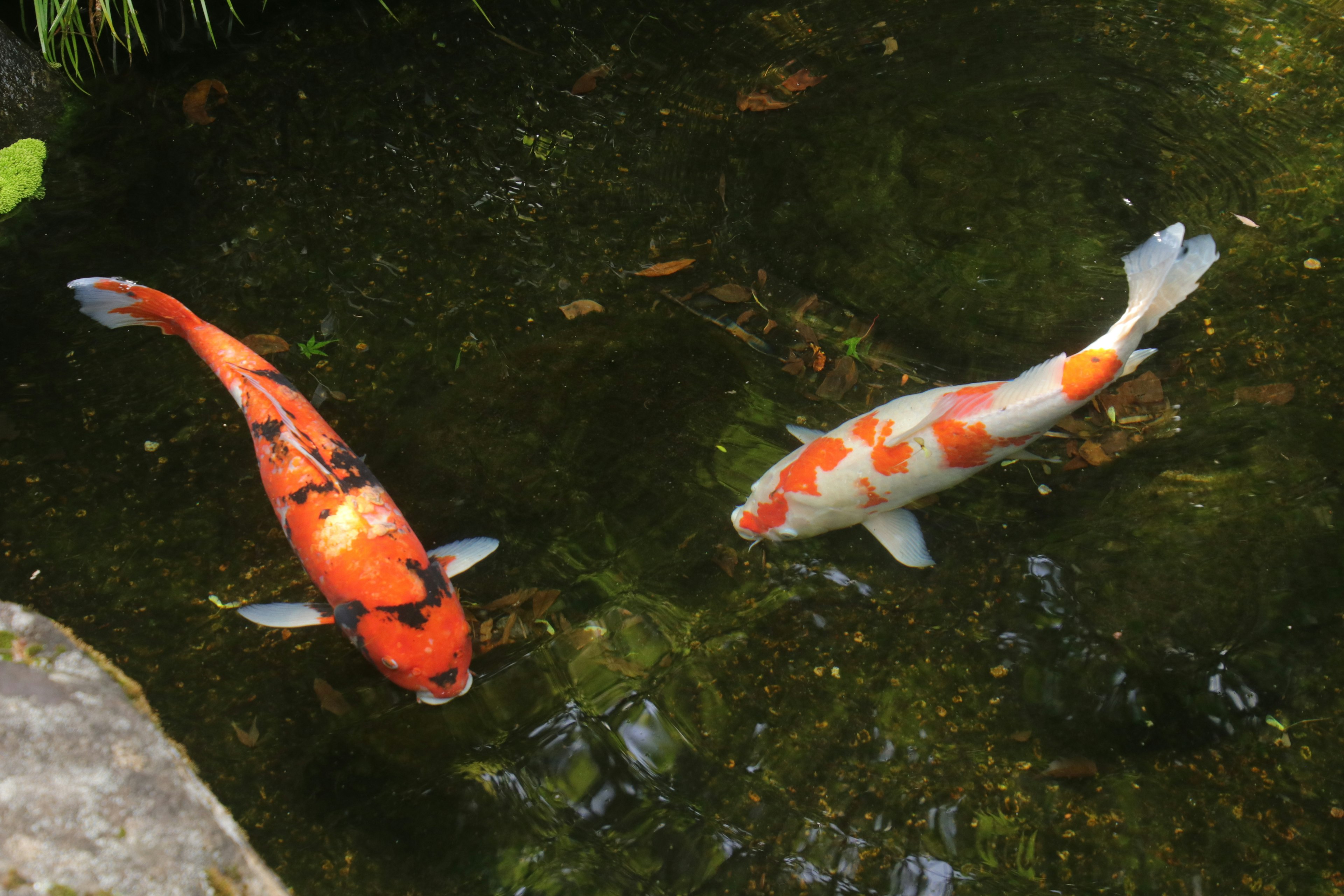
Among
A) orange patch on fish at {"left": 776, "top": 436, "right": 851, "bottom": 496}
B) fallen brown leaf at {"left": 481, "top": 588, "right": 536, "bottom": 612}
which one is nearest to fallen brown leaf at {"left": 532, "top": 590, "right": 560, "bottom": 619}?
fallen brown leaf at {"left": 481, "top": 588, "right": 536, "bottom": 612}

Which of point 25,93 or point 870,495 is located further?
point 25,93

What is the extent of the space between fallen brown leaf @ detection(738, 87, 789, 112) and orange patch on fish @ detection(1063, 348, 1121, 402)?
7.19 ft

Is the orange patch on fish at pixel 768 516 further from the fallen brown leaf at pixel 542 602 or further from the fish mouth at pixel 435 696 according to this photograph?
the fish mouth at pixel 435 696

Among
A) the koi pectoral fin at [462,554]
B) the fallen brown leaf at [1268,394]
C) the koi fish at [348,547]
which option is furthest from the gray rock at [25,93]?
the fallen brown leaf at [1268,394]

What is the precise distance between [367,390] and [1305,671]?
3882 millimetres

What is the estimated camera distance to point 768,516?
321cm

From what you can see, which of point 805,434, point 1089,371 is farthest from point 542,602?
point 1089,371

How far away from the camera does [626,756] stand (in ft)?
9.59

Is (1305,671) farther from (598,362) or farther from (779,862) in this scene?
(598,362)

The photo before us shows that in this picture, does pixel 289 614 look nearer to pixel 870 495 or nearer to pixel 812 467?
pixel 812 467

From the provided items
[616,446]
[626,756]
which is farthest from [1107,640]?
[616,446]

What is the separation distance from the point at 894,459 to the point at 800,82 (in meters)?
2.40

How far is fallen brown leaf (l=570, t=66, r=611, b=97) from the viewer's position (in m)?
4.40

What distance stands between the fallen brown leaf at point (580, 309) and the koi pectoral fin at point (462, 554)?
1.20 meters
